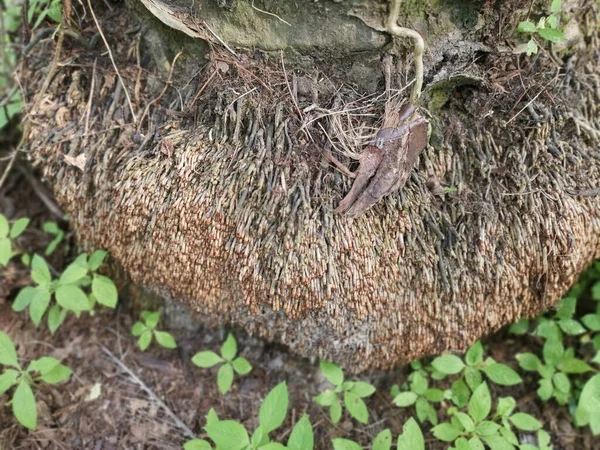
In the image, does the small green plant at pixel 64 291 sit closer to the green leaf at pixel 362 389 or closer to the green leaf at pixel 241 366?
the green leaf at pixel 241 366

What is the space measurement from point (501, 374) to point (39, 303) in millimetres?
2063

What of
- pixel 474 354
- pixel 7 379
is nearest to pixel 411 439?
pixel 474 354

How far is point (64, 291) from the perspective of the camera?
211cm

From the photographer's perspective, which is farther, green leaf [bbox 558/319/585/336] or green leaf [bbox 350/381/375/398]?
green leaf [bbox 558/319/585/336]

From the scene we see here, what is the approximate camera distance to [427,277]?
1968 millimetres

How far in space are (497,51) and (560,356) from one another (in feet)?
4.79

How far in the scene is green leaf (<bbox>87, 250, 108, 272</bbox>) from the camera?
2.28 m

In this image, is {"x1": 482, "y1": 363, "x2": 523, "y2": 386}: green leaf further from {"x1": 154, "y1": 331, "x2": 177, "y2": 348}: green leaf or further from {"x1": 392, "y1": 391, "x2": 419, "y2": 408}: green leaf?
{"x1": 154, "y1": 331, "x2": 177, "y2": 348}: green leaf

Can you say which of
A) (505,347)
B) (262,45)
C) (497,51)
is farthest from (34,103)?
(505,347)

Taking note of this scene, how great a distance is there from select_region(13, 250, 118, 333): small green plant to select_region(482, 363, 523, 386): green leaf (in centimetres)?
172

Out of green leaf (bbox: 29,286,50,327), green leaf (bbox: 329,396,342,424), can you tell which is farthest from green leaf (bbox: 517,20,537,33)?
green leaf (bbox: 29,286,50,327)

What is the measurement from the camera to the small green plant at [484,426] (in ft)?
6.59

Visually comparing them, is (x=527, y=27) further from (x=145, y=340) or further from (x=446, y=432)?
(x=145, y=340)

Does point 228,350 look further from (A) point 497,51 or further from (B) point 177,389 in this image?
(A) point 497,51
